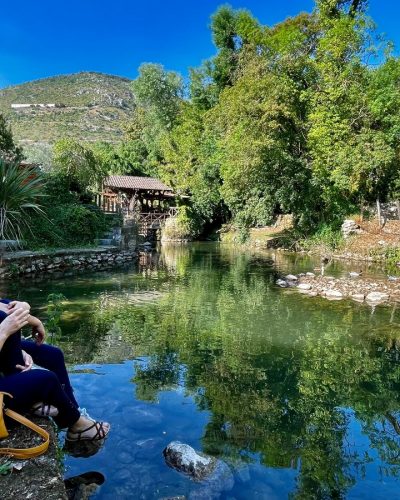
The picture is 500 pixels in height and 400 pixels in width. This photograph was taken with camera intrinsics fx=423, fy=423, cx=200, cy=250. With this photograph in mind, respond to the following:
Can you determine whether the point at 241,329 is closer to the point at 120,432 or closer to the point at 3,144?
the point at 120,432

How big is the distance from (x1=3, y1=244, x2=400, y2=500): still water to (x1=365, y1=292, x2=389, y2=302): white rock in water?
32.0 inches

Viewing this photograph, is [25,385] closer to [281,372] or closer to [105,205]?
[281,372]

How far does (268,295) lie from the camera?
9852 mm

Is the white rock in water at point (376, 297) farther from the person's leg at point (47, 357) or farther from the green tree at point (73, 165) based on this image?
the green tree at point (73, 165)

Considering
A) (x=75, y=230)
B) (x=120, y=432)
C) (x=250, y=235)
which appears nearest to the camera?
(x=120, y=432)

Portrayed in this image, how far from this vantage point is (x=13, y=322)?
258 centimetres

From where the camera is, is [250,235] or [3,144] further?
[250,235]

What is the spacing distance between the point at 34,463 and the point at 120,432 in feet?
4.66

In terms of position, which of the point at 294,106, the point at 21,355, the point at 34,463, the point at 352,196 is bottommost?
the point at 34,463

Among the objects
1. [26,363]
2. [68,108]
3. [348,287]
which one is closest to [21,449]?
[26,363]

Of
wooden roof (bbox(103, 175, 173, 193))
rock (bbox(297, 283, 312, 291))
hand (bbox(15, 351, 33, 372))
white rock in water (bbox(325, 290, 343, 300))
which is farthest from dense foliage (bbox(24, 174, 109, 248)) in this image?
wooden roof (bbox(103, 175, 173, 193))

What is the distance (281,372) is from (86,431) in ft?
8.73

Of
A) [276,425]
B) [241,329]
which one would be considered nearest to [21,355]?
[276,425]

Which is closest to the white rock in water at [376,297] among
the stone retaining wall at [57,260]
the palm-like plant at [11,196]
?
the stone retaining wall at [57,260]
